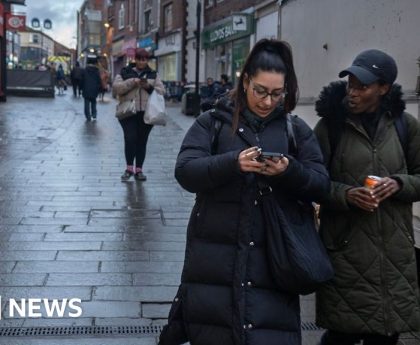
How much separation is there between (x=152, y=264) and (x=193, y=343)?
2.75 meters

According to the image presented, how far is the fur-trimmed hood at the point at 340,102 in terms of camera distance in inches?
127

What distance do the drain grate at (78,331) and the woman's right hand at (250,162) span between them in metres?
1.92

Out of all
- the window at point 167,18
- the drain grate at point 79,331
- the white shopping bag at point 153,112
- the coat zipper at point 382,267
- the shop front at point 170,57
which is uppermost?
the window at point 167,18

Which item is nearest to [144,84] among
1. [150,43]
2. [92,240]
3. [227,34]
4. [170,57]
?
[92,240]

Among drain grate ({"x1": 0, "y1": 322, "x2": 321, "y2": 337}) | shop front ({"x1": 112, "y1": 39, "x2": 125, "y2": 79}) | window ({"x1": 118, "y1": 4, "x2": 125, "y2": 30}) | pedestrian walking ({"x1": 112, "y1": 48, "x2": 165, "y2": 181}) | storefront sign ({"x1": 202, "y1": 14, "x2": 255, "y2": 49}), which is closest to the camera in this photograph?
drain grate ({"x1": 0, "y1": 322, "x2": 321, "y2": 337})

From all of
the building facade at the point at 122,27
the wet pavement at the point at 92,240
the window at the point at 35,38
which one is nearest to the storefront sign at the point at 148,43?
the building facade at the point at 122,27

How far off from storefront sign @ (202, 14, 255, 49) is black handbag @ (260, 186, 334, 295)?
21.9 meters

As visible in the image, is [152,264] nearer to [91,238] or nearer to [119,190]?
[91,238]

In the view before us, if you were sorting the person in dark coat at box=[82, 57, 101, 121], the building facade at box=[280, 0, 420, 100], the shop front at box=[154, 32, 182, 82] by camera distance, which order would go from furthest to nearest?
the shop front at box=[154, 32, 182, 82]
the person in dark coat at box=[82, 57, 101, 121]
the building facade at box=[280, 0, 420, 100]

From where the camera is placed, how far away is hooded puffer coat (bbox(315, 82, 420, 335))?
3139 mm

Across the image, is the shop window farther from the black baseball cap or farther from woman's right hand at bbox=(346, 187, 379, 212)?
woman's right hand at bbox=(346, 187, 379, 212)

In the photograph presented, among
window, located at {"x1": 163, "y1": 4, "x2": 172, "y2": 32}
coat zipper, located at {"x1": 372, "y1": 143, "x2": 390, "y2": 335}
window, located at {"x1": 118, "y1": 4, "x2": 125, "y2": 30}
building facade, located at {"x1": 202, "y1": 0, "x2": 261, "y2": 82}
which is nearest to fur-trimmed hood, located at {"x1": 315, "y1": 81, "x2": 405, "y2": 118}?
coat zipper, located at {"x1": 372, "y1": 143, "x2": 390, "y2": 335}

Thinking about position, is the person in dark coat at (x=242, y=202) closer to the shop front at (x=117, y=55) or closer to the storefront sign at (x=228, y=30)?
the storefront sign at (x=228, y=30)

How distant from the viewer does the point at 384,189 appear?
9.84ft
